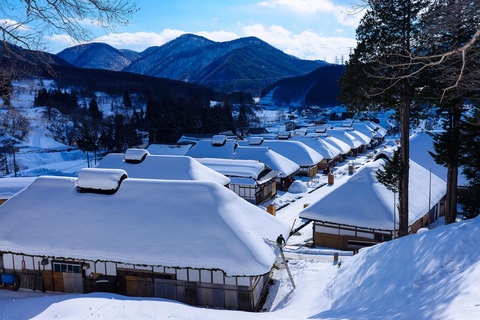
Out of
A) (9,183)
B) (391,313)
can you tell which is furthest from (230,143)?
(391,313)

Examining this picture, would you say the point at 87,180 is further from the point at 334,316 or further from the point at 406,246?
the point at 406,246

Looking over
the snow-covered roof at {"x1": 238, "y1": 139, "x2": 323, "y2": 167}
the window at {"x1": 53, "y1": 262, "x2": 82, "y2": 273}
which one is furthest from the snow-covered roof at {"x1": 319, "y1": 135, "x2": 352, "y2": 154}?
the window at {"x1": 53, "y1": 262, "x2": 82, "y2": 273}

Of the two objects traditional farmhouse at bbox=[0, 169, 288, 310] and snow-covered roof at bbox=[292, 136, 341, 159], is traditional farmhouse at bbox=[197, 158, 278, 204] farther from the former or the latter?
snow-covered roof at bbox=[292, 136, 341, 159]

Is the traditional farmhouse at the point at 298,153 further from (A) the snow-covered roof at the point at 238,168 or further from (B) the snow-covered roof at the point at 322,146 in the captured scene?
(A) the snow-covered roof at the point at 238,168

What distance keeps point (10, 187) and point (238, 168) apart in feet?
57.6

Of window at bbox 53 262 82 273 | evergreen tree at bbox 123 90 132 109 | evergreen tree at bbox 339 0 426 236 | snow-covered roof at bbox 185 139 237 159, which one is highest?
evergreen tree at bbox 123 90 132 109

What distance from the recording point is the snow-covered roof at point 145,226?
39.4 feet

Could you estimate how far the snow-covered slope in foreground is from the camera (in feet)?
24.6

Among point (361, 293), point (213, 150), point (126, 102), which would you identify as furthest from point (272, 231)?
point (126, 102)

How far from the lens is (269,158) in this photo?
118 ft

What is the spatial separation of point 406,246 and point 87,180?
12989 mm

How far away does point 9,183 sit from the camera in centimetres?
2384

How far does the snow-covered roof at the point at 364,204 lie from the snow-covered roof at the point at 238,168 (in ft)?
32.5

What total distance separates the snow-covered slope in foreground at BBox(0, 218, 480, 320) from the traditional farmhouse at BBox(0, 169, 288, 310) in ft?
3.86
